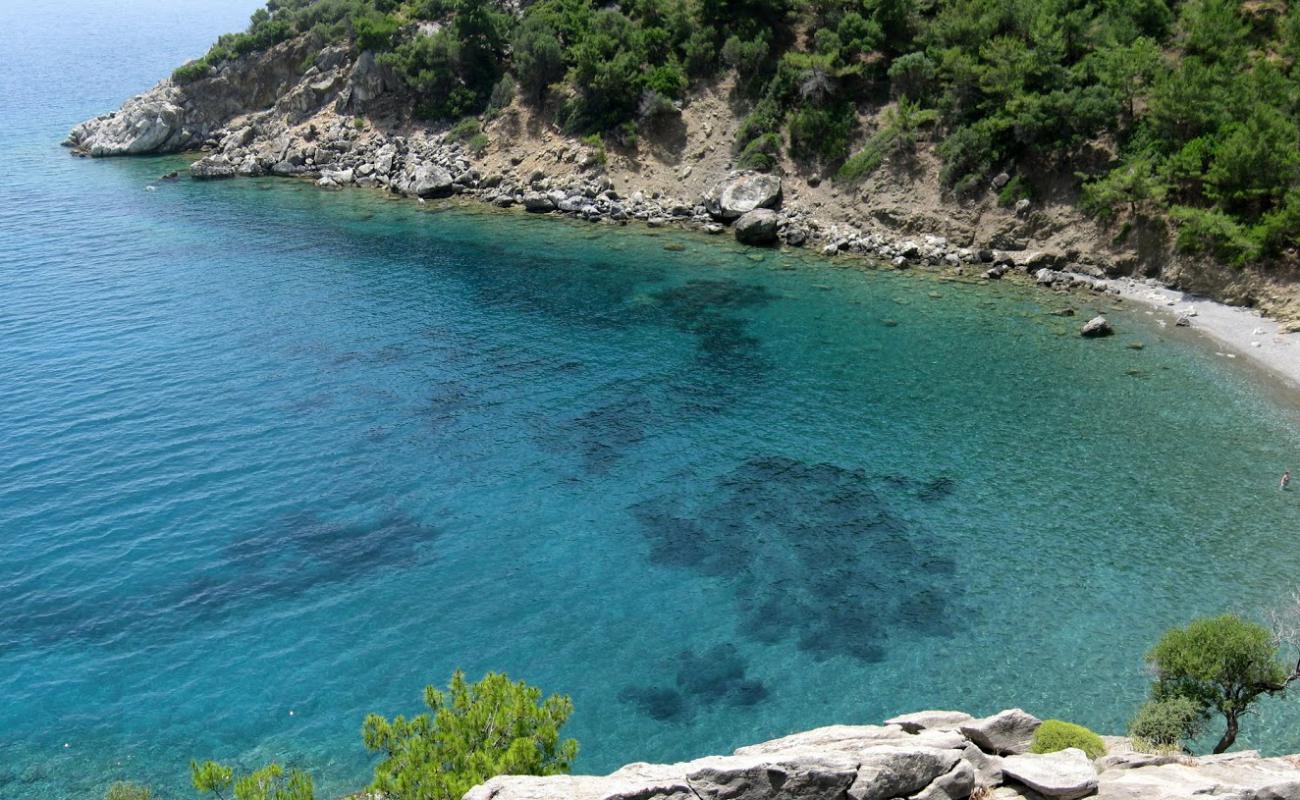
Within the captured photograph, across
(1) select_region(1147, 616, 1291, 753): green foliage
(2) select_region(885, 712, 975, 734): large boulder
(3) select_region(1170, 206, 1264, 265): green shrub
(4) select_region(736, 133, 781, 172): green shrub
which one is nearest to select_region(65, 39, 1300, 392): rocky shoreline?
(4) select_region(736, 133, 781, 172): green shrub

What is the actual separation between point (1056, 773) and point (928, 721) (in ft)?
15.7

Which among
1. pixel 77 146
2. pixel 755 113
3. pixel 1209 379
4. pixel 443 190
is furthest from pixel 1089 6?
pixel 77 146

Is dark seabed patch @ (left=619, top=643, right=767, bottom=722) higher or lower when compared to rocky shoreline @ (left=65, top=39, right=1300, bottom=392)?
lower

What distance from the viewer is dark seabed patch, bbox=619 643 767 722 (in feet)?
107

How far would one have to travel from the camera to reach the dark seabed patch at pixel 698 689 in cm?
3275

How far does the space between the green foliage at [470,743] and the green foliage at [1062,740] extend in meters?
12.8

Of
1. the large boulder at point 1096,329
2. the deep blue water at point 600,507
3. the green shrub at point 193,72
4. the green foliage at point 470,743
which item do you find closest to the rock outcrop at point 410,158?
the green shrub at point 193,72

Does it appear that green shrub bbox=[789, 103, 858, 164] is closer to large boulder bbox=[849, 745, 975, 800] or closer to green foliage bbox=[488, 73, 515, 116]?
green foliage bbox=[488, 73, 515, 116]

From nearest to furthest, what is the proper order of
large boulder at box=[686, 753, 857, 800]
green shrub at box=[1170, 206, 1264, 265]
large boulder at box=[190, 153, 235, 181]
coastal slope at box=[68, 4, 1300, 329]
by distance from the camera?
1. large boulder at box=[686, 753, 857, 800]
2. green shrub at box=[1170, 206, 1264, 265]
3. coastal slope at box=[68, 4, 1300, 329]
4. large boulder at box=[190, 153, 235, 181]

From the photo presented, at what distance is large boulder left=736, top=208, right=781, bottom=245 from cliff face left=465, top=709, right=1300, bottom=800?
203ft

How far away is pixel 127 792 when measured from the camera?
1074 inches

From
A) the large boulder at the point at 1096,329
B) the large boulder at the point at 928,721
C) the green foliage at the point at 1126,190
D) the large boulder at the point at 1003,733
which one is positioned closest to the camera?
the large boulder at the point at 1003,733

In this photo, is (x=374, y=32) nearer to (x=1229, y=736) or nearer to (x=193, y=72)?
(x=193, y=72)

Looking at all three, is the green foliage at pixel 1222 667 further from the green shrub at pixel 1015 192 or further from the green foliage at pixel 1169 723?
the green shrub at pixel 1015 192
